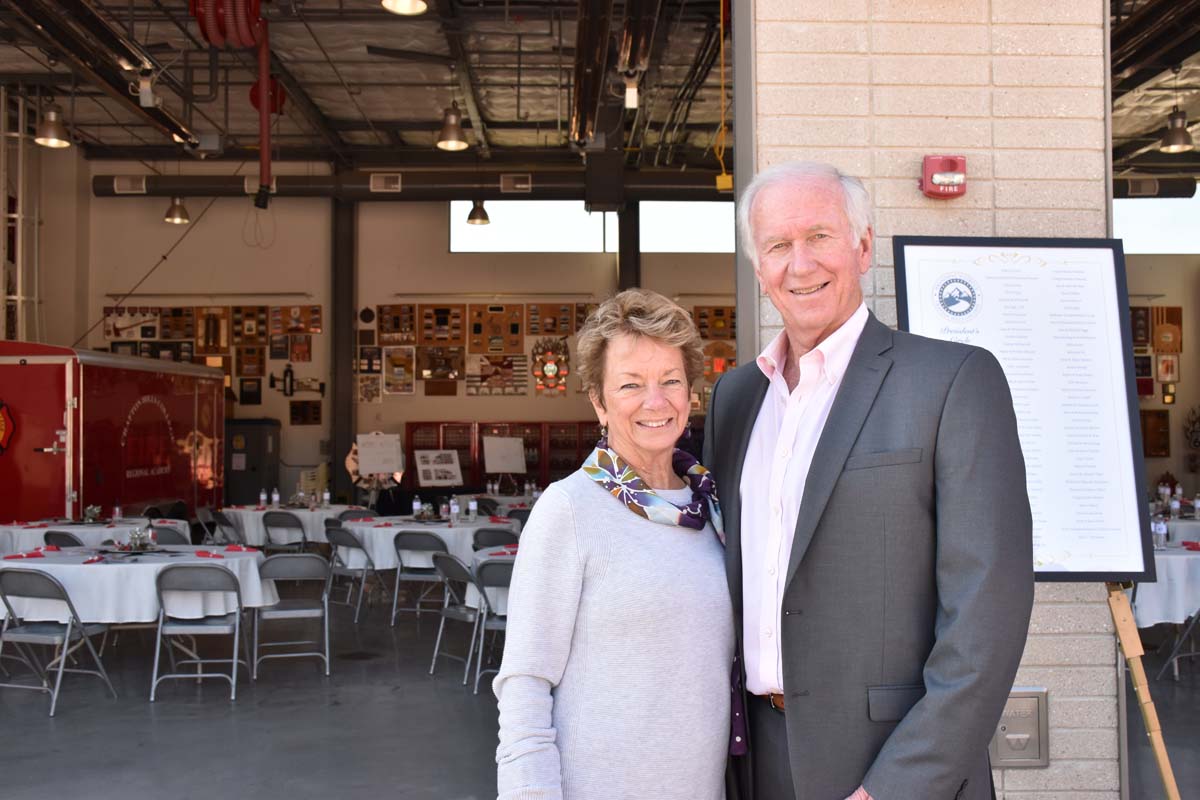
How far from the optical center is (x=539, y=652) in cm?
182

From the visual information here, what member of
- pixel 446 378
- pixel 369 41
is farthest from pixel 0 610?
pixel 446 378

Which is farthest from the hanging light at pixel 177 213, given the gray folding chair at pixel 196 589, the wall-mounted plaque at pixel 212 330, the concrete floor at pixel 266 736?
the gray folding chair at pixel 196 589

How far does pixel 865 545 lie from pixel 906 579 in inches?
3.4

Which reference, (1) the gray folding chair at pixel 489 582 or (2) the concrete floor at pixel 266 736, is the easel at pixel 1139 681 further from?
(1) the gray folding chair at pixel 489 582

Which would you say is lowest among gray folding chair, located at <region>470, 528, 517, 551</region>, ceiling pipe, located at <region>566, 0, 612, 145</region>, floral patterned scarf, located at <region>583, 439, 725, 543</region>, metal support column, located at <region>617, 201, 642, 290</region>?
gray folding chair, located at <region>470, 528, 517, 551</region>

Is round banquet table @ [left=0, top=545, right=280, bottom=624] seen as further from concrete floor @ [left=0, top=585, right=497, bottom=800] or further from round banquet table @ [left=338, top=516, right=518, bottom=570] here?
round banquet table @ [left=338, top=516, right=518, bottom=570]

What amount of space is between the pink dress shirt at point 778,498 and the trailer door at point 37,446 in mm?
10463

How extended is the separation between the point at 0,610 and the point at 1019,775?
20.6 feet

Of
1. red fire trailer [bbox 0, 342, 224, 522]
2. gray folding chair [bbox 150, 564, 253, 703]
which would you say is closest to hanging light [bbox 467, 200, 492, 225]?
red fire trailer [bbox 0, 342, 224, 522]

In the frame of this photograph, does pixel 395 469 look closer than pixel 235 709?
No

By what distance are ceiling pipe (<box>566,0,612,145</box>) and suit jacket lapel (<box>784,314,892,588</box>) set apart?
7652 mm

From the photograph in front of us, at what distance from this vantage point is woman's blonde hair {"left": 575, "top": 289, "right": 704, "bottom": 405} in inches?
76.6

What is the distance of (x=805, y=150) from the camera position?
10.1ft

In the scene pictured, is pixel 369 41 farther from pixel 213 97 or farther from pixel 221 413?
pixel 221 413
